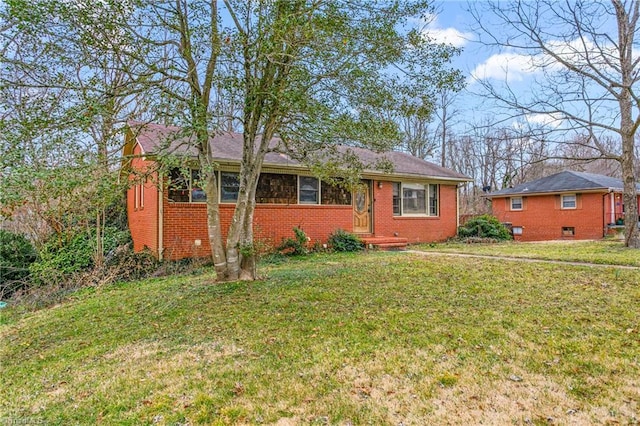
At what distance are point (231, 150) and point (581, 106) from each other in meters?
9.87

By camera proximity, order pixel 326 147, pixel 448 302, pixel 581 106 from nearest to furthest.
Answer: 1. pixel 448 302
2. pixel 326 147
3. pixel 581 106

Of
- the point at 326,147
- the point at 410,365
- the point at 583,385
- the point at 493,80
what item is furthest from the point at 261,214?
the point at 583,385

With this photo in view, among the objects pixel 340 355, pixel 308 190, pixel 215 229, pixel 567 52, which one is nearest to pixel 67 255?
pixel 215 229

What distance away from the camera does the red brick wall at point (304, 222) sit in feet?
32.7

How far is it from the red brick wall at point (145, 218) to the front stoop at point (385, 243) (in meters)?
6.28

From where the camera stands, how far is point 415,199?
14.6 meters

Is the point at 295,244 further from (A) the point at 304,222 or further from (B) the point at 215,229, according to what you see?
(B) the point at 215,229

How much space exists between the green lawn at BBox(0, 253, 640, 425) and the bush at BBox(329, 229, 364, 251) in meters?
5.34

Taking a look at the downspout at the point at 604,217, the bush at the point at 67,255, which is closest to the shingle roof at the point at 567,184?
the downspout at the point at 604,217

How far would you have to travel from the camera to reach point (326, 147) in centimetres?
756

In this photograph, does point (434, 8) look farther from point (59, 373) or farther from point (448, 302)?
point (59, 373)

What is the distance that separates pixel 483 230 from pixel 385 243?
17.8ft

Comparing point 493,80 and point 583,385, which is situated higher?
point 493,80

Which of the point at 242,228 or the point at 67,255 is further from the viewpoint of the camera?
the point at 67,255
